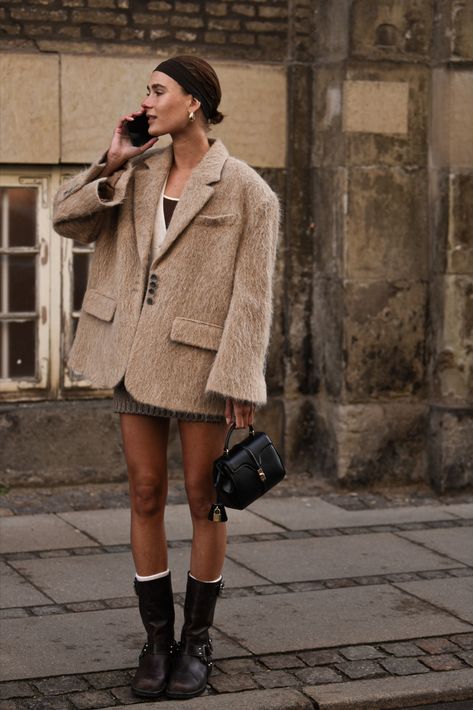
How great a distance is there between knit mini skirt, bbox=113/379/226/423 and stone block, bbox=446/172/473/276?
144 inches

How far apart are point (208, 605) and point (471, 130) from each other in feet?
13.6

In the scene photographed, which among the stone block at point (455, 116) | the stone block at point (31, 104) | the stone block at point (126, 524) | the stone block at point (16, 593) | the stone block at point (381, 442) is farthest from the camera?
the stone block at point (381, 442)

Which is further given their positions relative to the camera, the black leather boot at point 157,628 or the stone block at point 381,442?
the stone block at point 381,442

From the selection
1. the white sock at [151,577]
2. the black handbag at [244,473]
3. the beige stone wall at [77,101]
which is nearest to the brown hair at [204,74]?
the black handbag at [244,473]

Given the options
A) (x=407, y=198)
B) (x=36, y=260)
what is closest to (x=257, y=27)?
(x=407, y=198)

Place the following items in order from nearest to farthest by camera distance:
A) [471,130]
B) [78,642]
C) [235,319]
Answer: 1. [235,319]
2. [78,642]
3. [471,130]

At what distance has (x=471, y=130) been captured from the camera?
26.3 feet

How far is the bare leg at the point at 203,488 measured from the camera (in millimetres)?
4629

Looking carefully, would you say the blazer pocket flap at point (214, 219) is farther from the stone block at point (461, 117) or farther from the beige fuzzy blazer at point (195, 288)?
the stone block at point (461, 117)

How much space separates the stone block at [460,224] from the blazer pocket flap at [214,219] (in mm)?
3641

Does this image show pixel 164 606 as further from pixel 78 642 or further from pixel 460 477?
pixel 460 477

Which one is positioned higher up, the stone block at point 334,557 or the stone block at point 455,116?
the stone block at point 455,116

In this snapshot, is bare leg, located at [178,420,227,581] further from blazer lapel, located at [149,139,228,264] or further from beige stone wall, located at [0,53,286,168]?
beige stone wall, located at [0,53,286,168]

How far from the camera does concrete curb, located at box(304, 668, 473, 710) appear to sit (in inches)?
181
